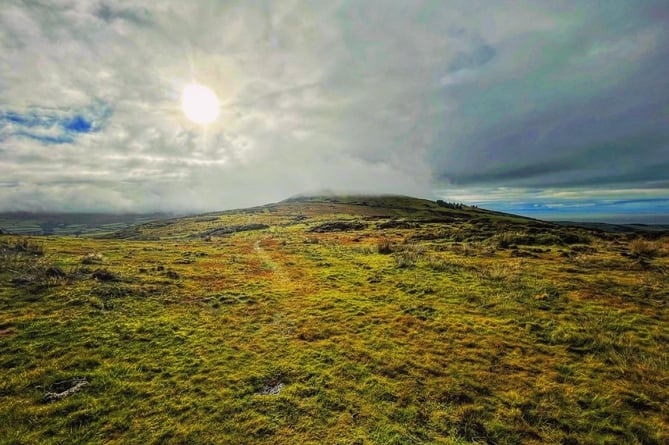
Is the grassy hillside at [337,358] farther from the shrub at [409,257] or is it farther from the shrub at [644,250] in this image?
the shrub at [644,250]

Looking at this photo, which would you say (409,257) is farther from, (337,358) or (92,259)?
(92,259)

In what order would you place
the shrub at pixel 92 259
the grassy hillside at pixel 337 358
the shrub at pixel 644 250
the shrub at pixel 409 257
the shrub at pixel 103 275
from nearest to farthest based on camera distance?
the grassy hillside at pixel 337 358 < the shrub at pixel 103 275 < the shrub at pixel 92 259 < the shrub at pixel 409 257 < the shrub at pixel 644 250

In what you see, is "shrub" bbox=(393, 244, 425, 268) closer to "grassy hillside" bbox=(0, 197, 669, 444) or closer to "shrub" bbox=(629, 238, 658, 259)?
"grassy hillside" bbox=(0, 197, 669, 444)

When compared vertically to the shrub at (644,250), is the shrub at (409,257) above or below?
below

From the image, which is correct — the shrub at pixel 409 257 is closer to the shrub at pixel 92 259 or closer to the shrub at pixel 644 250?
the shrub at pixel 644 250

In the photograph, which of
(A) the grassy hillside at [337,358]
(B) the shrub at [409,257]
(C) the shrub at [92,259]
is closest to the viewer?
(A) the grassy hillside at [337,358]

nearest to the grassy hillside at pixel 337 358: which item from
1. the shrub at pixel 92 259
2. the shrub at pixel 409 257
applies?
the shrub at pixel 92 259

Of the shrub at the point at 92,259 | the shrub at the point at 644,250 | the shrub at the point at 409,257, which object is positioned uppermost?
the shrub at the point at 92,259

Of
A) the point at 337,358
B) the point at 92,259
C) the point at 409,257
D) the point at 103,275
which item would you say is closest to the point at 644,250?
the point at 409,257

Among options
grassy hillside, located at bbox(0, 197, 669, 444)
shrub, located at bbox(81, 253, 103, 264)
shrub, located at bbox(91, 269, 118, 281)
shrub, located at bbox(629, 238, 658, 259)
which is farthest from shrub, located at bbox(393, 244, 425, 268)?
shrub, located at bbox(81, 253, 103, 264)

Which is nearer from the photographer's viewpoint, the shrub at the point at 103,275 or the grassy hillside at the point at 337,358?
the grassy hillside at the point at 337,358
